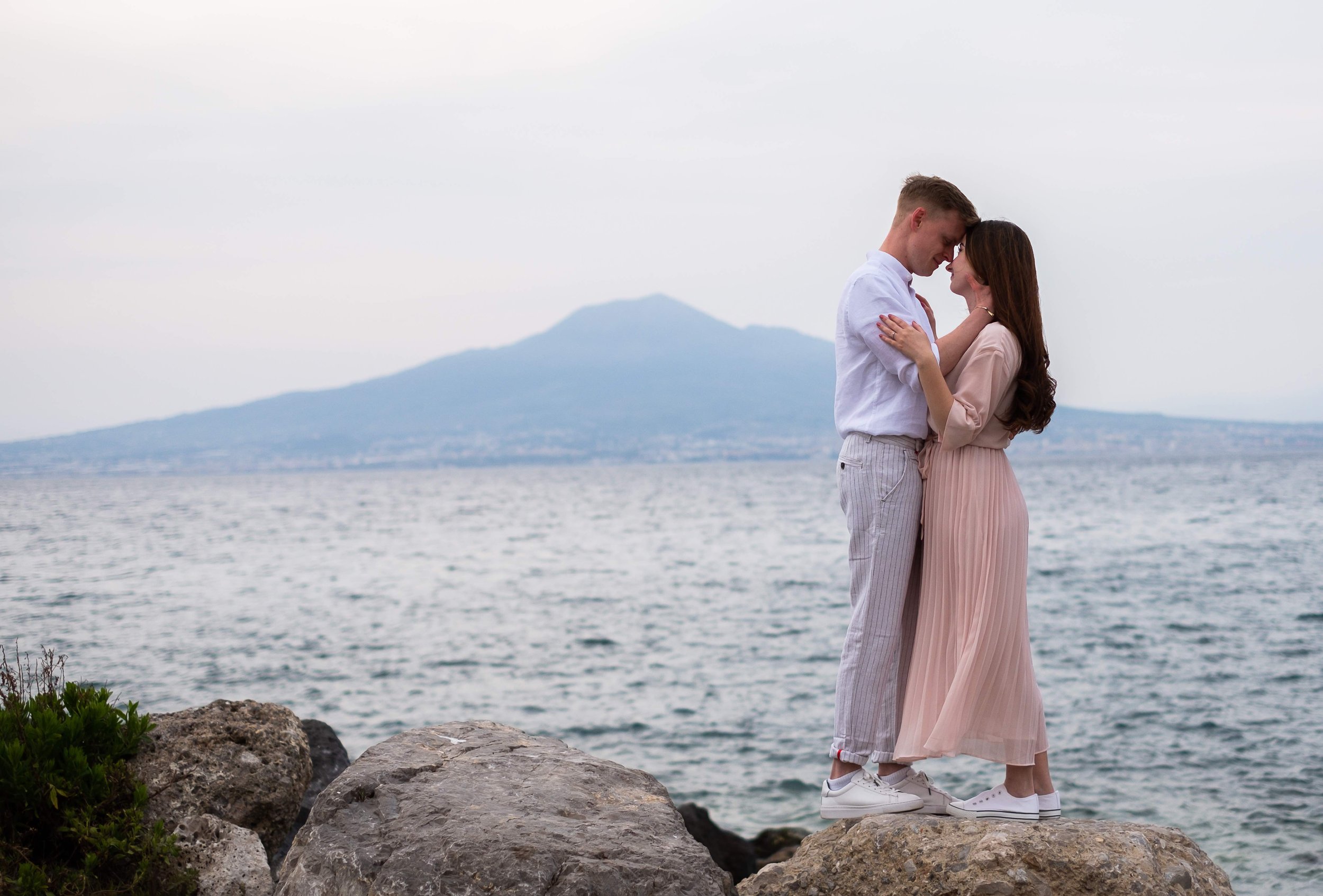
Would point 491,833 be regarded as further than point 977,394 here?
No

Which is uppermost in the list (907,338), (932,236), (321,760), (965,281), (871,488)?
(932,236)

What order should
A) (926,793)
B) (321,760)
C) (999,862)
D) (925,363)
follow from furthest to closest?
(321,760) → (926,793) → (925,363) → (999,862)

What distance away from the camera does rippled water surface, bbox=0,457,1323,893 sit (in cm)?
1355

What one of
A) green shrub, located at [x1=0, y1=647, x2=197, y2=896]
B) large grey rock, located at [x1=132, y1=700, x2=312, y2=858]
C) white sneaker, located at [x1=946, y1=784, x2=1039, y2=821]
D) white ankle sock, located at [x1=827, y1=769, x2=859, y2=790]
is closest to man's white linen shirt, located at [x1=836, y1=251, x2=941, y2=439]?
white ankle sock, located at [x1=827, y1=769, x2=859, y2=790]

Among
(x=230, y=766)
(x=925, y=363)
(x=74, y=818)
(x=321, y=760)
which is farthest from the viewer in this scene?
(x=321, y=760)

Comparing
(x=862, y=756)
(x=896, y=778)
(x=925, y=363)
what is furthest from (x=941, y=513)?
(x=896, y=778)

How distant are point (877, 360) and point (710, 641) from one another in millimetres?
18791

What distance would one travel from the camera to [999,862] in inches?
180

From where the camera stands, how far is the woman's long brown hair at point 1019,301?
495 centimetres

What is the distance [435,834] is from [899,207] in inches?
140

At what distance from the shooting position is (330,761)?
A: 8.23 meters

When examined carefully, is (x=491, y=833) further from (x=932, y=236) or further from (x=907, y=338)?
(x=932, y=236)

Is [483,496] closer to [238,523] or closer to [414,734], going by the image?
[238,523]

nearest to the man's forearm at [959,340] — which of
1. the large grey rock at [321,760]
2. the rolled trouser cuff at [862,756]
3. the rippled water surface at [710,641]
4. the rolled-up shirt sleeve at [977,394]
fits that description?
the rolled-up shirt sleeve at [977,394]
